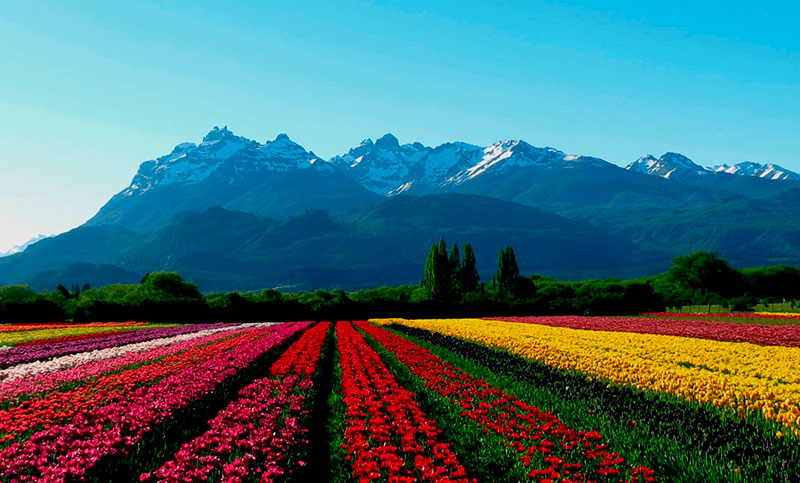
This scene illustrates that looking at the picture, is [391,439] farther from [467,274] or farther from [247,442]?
[467,274]

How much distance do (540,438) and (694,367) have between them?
1059 centimetres

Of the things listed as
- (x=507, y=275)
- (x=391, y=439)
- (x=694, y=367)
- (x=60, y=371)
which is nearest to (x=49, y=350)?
(x=60, y=371)

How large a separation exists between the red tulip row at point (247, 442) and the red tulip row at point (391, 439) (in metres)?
1.14

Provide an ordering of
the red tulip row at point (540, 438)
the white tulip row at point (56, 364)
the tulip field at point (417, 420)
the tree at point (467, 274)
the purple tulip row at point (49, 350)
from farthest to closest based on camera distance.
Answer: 1. the tree at point (467, 274)
2. the purple tulip row at point (49, 350)
3. the white tulip row at point (56, 364)
4. the tulip field at point (417, 420)
5. the red tulip row at point (540, 438)

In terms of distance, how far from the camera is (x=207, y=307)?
67438mm

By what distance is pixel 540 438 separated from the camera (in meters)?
10.4

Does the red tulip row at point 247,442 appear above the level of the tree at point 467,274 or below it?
below

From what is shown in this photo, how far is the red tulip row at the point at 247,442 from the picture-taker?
8.19 metres

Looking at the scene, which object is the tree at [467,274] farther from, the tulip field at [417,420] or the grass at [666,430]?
the grass at [666,430]

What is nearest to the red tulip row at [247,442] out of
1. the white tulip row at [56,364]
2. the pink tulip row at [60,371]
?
the pink tulip row at [60,371]

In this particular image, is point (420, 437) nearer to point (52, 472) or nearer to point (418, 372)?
point (52, 472)

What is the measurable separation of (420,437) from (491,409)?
2373 mm

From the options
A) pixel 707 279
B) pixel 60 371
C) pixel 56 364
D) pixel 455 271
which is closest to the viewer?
pixel 60 371

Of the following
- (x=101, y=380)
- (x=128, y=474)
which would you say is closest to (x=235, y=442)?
(x=128, y=474)
